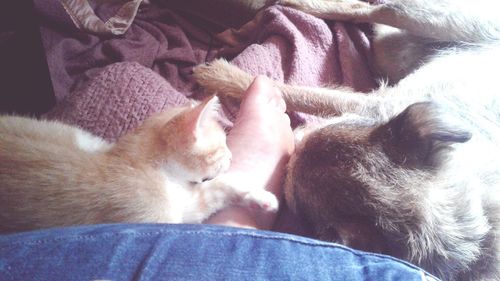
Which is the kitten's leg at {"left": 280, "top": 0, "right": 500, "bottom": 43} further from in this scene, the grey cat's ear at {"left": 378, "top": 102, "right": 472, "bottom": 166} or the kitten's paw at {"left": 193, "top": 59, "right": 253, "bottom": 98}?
the grey cat's ear at {"left": 378, "top": 102, "right": 472, "bottom": 166}

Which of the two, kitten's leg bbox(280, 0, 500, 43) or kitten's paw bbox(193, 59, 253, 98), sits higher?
kitten's leg bbox(280, 0, 500, 43)

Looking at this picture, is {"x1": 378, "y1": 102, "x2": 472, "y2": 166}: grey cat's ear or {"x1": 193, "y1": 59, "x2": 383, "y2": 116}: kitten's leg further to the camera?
{"x1": 193, "y1": 59, "x2": 383, "y2": 116}: kitten's leg

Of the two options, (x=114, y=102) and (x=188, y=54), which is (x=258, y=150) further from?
(x=188, y=54)

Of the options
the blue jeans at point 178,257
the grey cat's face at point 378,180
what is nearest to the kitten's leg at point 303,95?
the grey cat's face at point 378,180

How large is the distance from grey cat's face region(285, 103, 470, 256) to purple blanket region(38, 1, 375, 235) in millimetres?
548

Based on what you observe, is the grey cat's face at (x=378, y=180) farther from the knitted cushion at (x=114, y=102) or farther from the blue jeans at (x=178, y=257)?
the knitted cushion at (x=114, y=102)

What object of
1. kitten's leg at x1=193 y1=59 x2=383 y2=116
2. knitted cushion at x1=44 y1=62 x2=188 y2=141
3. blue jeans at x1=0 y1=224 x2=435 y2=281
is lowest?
kitten's leg at x1=193 y1=59 x2=383 y2=116

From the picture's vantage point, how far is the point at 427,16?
1.95m

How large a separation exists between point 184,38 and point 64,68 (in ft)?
1.66

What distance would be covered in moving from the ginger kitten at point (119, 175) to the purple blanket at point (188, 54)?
33 centimetres

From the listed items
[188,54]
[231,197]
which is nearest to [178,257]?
[231,197]

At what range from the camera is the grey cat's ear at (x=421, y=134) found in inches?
44.9

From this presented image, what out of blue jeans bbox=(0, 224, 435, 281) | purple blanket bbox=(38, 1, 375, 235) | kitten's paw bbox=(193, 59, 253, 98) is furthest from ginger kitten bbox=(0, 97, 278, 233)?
kitten's paw bbox=(193, 59, 253, 98)

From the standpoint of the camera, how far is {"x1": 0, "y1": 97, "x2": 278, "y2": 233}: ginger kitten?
0.98m
